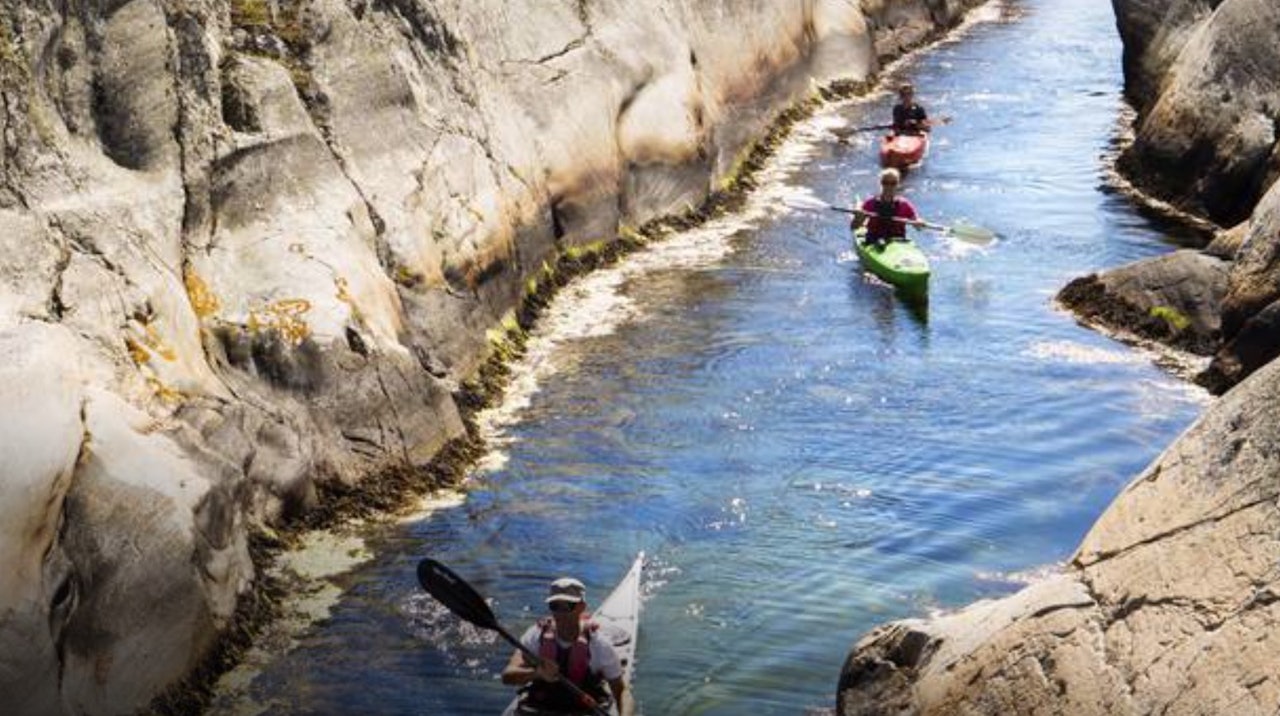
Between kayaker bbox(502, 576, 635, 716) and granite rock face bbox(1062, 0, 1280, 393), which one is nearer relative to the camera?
kayaker bbox(502, 576, 635, 716)

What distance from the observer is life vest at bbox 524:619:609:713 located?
1124 cm

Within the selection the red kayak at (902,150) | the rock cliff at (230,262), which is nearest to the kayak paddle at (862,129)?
the red kayak at (902,150)

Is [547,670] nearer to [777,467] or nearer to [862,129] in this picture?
[777,467]

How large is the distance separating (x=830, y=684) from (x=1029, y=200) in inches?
649

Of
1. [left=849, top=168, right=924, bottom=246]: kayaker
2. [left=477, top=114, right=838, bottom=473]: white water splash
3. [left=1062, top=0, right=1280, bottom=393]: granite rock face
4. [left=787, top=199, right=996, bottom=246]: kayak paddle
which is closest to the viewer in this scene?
[left=477, top=114, right=838, bottom=473]: white water splash

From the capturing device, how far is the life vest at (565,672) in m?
11.2

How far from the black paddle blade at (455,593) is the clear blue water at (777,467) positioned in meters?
0.68

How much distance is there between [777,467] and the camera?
54.3 ft

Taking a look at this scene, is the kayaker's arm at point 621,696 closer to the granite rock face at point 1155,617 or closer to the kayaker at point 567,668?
the kayaker at point 567,668

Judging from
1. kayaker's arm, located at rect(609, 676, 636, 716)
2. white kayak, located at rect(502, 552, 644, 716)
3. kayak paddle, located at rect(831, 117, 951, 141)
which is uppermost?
kayaker's arm, located at rect(609, 676, 636, 716)

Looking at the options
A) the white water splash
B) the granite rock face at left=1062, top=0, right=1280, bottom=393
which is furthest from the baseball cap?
the granite rock face at left=1062, top=0, right=1280, bottom=393

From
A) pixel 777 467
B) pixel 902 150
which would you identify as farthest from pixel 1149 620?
pixel 902 150

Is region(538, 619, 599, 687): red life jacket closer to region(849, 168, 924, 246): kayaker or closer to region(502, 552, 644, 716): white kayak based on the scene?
region(502, 552, 644, 716): white kayak

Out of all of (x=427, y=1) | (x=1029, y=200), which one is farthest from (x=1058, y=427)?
(x=1029, y=200)
